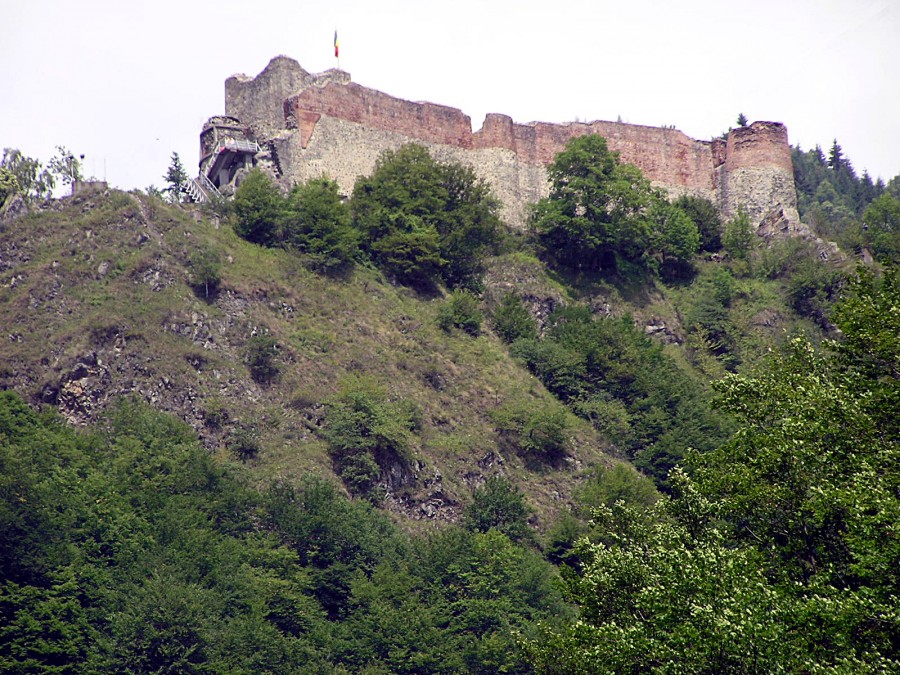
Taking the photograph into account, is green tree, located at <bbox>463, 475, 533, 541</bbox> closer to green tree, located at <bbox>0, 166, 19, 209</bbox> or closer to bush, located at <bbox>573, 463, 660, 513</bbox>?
bush, located at <bbox>573, 463, 660, 513</bbox>

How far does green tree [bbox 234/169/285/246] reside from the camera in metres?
49.2

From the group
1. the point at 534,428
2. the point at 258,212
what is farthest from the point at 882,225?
the point at 258,212

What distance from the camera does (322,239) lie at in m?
49.4

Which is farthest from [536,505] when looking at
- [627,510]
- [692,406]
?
[627,510]

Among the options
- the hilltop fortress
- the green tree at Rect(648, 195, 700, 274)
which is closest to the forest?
the green tree at Rect(648, 195, 700, 274)

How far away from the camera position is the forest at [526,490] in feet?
69.7

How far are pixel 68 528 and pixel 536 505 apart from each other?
47.5 feet

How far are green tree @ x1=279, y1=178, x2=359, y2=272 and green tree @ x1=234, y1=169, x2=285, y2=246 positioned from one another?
14.1 inches

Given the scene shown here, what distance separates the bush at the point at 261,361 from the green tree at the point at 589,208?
600 inches

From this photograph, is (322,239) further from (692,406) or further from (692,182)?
(692,182)

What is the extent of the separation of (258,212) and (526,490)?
1386 centimetres

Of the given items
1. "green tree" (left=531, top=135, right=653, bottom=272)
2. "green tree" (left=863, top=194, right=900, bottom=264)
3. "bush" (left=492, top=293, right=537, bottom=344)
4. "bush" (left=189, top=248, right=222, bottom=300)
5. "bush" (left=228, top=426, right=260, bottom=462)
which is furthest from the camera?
"green tree" (left=863, top=194, right=900, bottom=264)

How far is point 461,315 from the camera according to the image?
49.8 meters

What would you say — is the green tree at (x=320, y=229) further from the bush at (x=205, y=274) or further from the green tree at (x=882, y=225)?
the green tree at (x=882, y=225)
